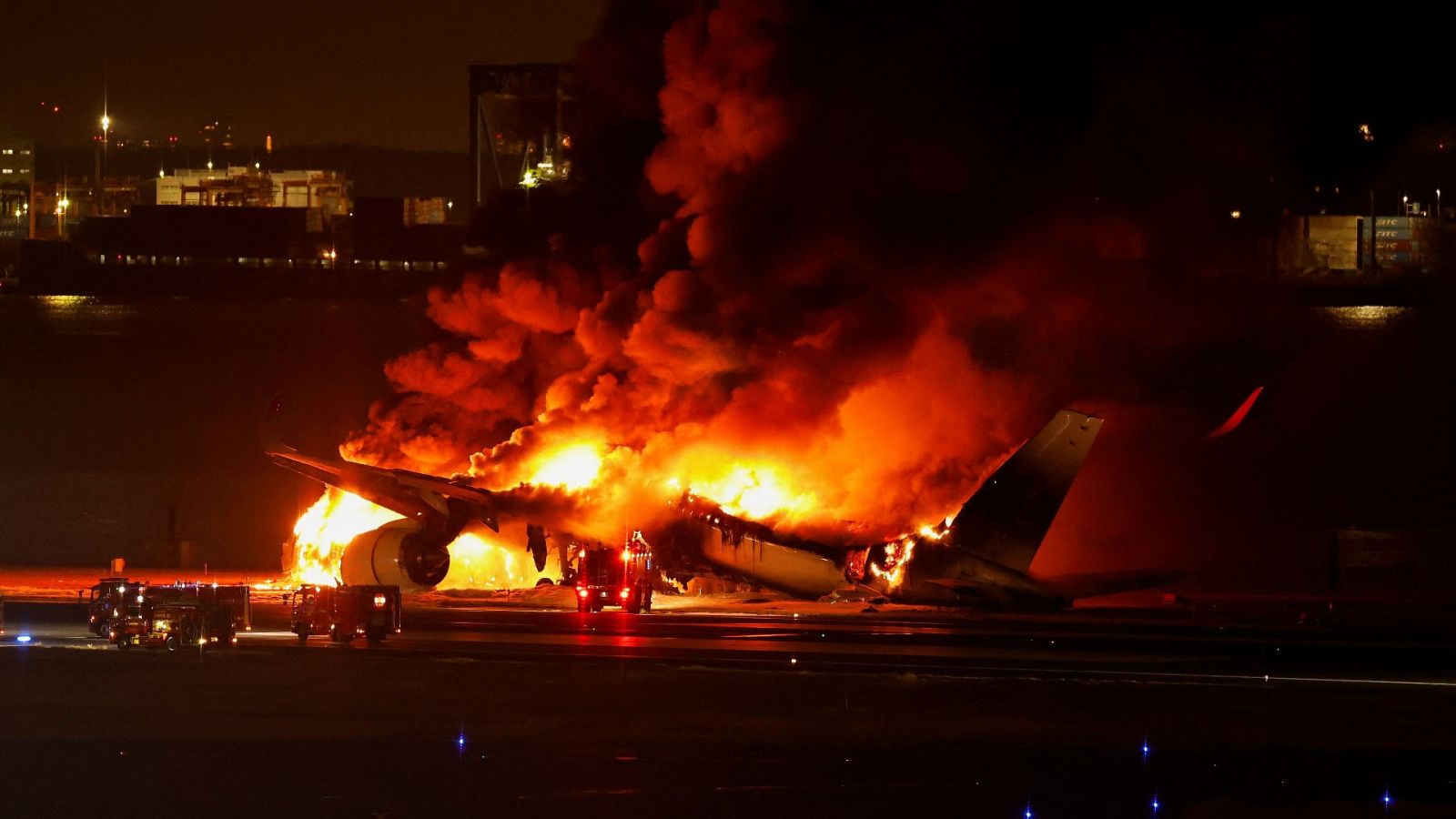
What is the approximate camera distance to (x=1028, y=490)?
40.9 metres

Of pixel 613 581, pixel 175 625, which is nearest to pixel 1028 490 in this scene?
pixel 613 581

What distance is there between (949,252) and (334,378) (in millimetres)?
44325

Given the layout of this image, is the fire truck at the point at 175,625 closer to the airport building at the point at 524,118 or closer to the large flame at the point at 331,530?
the large flame at the point at 331,530

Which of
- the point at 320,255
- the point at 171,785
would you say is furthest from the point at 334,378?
the point at 171,785

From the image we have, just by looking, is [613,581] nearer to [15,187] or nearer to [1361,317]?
[1361,317]

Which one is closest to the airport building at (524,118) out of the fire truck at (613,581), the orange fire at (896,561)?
the fire truck at (613,581)

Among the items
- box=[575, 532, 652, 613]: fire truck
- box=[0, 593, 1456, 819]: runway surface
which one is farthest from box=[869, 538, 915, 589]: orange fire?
box=[575, 532, 652, 613]: fire truck

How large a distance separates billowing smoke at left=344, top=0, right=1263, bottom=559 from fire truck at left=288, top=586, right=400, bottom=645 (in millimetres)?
11399

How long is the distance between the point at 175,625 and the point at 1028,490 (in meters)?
19.7

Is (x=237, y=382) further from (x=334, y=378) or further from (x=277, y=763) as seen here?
(x=277, y=763)

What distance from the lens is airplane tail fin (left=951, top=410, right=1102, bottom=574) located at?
133ft

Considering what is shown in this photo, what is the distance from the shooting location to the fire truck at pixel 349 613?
34500 mm

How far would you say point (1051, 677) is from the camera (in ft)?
97.9

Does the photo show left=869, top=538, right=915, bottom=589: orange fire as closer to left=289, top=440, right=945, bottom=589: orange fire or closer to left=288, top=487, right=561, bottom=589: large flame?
left=289, top=440, right=945, bottom=589: orange fire
